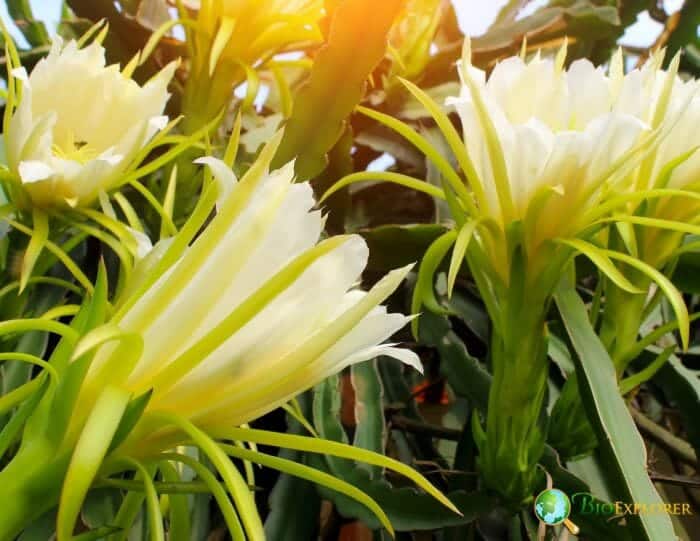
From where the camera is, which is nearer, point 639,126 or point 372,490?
point 639,126

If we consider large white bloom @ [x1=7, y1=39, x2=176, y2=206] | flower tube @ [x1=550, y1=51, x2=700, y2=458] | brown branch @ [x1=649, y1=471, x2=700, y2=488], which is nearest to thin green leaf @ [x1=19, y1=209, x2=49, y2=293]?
large white bloom @ [x1=7, y1=39, x2=176, y2=206]

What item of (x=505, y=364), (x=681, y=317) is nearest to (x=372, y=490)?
(x=505, y=364)

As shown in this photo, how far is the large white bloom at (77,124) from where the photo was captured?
1.47ft

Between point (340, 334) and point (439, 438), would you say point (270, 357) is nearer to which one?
point (340, 334)

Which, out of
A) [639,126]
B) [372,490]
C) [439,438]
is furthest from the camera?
[439,438]

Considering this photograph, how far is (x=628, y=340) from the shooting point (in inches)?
A: 20.4

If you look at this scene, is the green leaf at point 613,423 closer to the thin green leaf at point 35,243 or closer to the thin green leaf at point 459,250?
the thin green leaf at point 459,250

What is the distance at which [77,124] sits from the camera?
20.7 inches

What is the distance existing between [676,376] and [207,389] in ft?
1.48

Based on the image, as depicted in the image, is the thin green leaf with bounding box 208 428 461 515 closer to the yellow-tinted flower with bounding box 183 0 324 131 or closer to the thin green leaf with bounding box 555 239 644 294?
the thin green leaf with bounding box 555 239 644 294

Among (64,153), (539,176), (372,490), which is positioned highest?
(64,153)

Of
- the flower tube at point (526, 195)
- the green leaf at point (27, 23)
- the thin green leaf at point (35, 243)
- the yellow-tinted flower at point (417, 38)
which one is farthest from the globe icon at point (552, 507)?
the green leaf at point (27, 23)

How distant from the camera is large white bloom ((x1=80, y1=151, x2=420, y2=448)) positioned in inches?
11.1

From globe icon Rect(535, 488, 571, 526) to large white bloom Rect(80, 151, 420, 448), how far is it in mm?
237
